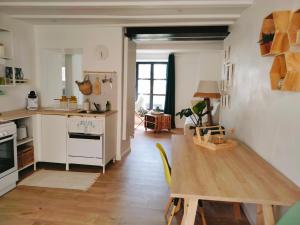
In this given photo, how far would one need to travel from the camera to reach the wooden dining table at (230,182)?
1.32 meters

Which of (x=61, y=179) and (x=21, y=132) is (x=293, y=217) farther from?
(x=21, y=132)

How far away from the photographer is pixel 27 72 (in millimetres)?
3883

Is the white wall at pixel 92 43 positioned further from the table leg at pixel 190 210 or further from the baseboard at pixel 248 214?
the table leg at pixel 190 210

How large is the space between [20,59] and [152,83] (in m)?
4.94

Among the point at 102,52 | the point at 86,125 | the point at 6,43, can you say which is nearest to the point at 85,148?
the point at 86,125

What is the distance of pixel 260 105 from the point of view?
2166 mm

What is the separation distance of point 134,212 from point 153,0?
2303 millimetres

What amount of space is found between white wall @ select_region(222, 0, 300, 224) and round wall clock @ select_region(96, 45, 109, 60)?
204 cm

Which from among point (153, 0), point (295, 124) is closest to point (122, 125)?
point (153, 0)

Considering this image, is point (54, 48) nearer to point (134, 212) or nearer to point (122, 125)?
point (122, 125)

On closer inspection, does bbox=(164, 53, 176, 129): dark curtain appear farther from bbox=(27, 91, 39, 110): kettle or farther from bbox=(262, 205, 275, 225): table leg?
bbox=(262, 205, 275, 225): table leg

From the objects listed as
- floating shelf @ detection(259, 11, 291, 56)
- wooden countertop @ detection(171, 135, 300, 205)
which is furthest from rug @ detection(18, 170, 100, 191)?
floating shelf @ detection(259, 11, 291, 56)

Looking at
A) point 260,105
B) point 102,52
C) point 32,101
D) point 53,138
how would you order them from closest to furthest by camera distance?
1. point 260,105
2. point 53,138
3. point 32,101
4. point 102,52

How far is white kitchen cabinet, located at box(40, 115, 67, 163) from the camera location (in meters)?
3.62
